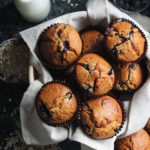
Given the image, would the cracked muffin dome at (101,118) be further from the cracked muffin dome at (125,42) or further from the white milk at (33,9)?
the white milk at (33,9)

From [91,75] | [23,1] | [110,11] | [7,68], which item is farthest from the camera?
[7,68]

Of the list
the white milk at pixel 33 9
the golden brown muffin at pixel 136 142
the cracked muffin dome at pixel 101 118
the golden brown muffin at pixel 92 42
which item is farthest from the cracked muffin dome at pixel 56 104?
the white milk at pixel 33 9

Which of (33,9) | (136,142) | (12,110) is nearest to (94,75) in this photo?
(136,142)

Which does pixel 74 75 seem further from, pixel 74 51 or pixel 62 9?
pixel 62 9

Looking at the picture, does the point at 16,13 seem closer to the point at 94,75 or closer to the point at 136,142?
the point at 94,75

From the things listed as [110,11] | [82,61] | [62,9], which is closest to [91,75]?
[82,61]

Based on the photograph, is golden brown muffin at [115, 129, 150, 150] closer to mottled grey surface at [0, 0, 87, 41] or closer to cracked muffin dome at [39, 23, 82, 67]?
cracked muffin dome at [39, 23, 82, 67]

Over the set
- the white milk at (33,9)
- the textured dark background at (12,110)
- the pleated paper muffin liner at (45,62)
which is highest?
the white milk at (33,9)
